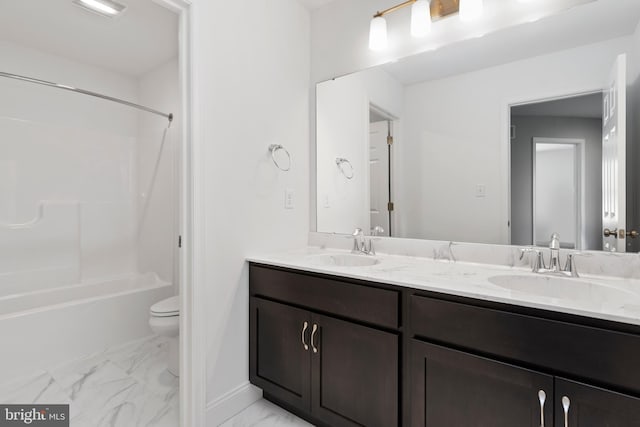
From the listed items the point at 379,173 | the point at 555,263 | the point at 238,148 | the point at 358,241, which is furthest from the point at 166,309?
the point at 555,263

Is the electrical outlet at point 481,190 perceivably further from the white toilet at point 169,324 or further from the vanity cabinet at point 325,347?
the white toilet at point 169,324

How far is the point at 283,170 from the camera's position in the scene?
2.07 meters

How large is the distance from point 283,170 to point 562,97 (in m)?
1.47

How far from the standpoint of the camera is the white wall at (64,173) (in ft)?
8.35

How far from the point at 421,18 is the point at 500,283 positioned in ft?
4.60

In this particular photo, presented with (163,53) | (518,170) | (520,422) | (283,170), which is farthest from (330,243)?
(163,53)

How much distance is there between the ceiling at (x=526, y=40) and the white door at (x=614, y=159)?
0.16 metres

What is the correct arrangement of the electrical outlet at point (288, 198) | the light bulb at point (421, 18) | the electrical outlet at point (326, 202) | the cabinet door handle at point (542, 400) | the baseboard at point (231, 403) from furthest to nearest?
the electrical outlet at point (326, 202) < the electrical outlet at point (288, 198) < the light bulb at point (421, 18) < the baseboard at point (231, 403) < the cabinet door handle at point (542, 400)

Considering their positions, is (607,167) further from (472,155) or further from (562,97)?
(472,155)

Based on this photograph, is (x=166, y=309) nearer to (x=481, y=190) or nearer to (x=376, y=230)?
(x=376, y=230)

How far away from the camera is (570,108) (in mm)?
1438

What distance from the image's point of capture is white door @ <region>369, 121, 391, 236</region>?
6.56 feet

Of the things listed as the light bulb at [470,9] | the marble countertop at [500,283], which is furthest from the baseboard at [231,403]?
the light bulb at [470,9]

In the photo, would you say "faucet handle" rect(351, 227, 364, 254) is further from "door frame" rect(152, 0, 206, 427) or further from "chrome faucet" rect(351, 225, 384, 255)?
"door frame" rect(152, 0, 206, 427)
